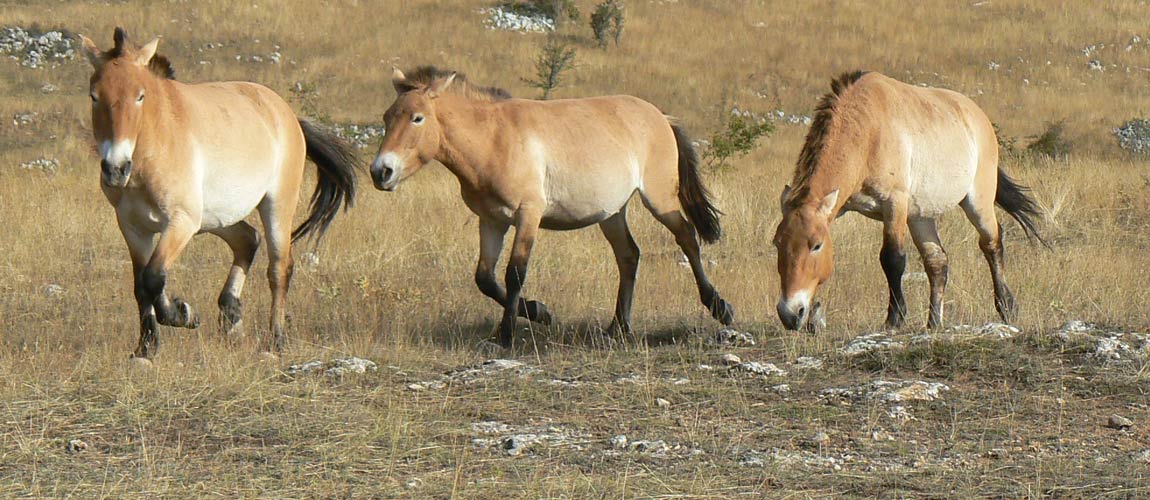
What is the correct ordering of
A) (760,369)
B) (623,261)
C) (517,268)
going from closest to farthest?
(760,369)
(517,268)
(623,261)

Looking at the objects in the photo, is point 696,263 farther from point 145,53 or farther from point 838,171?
point 145,53

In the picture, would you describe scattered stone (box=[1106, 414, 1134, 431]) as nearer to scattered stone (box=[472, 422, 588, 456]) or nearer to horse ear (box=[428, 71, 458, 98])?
scattered stone (box=[472, 422, 588, 456])

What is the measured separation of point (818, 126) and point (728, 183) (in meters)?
7.05

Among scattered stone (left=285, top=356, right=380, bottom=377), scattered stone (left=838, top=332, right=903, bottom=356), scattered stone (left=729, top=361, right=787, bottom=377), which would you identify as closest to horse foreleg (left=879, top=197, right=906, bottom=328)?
scattered stone (left=838, top=332, right=903, bottom=356)

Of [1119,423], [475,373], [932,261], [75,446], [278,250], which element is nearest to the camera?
[75,446]

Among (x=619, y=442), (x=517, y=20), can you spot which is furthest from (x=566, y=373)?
(x=517, y=20)

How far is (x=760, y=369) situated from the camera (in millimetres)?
7031

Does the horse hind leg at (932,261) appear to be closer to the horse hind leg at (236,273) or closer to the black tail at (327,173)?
the black tail at (327,173)

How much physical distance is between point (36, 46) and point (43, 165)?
537 inches

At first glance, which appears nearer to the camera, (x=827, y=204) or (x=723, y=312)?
(x=827, y=204)

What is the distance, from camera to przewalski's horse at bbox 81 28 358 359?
704 centimetres

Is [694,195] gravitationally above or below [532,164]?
below

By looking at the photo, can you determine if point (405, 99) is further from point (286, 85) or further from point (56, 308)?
point (286, 85)

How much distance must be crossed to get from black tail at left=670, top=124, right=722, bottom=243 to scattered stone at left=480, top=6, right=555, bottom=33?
27.2 metres
